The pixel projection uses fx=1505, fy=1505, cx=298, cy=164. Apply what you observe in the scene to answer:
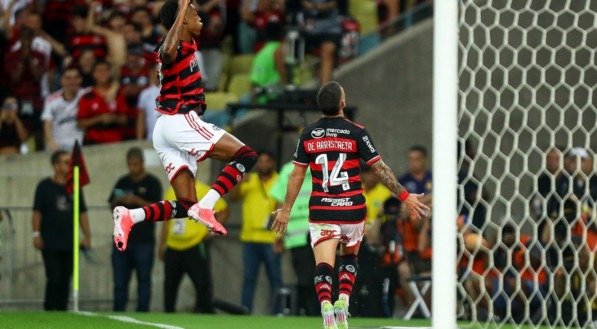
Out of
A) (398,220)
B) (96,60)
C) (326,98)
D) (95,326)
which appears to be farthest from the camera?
(96,60)

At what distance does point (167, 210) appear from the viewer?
11898 millimetres

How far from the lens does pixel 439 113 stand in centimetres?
1020

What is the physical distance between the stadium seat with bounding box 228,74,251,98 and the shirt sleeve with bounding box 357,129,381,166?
8981 mm

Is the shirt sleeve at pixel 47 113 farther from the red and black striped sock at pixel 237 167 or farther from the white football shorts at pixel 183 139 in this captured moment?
the red and black striped sock at pixel 237 167

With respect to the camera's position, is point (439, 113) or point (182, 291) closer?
point (439, 113)

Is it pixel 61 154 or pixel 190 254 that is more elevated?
pixel 61 154

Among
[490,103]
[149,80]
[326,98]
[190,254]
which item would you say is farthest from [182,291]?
[326,98]

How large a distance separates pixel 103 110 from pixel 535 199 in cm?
650

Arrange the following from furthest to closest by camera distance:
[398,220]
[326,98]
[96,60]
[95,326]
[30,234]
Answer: [96,60], [30,234], [398,220], [95,326], [326,98]

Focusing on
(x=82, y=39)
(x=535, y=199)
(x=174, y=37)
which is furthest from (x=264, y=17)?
(x=174, y=37)

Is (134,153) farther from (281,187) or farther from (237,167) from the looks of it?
(237,167)

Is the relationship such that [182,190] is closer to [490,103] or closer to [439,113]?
[439,113]

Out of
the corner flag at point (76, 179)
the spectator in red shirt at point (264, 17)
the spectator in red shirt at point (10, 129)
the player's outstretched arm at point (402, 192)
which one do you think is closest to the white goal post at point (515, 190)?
the player's outstretched arm at point (402, 192)

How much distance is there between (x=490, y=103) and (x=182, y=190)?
6.57 meters
